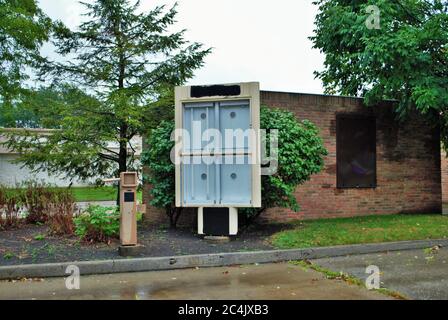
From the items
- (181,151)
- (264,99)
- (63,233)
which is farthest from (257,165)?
(63,233)

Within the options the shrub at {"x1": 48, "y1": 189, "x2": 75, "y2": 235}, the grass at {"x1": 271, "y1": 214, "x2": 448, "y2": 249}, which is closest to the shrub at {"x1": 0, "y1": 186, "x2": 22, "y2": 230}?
the shrub at {"x1": 48, "y1": 189, "x2": 75, "y2": 235}

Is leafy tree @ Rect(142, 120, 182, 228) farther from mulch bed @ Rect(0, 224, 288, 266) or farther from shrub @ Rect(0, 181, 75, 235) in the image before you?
shrub @ Rect(0, 181, 75, 235)

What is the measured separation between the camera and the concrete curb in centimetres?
686

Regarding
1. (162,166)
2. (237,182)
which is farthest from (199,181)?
(162,166)

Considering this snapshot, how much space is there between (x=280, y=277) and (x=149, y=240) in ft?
10.4

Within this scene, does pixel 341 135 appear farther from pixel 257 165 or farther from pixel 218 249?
pixel 218 249

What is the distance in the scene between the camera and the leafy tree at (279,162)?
31.4ft

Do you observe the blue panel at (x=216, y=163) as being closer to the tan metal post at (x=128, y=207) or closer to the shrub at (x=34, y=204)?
the tan metal post at (x=128, y=207)

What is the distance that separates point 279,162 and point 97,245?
3.87m

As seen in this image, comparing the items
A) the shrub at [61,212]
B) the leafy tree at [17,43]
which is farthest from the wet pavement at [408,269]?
the leafy tree at [17,43]

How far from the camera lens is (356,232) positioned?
9594 millimetres

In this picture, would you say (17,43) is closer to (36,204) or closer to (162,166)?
(36,204)

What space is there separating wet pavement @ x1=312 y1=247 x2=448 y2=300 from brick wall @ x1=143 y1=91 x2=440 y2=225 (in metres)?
3.68
